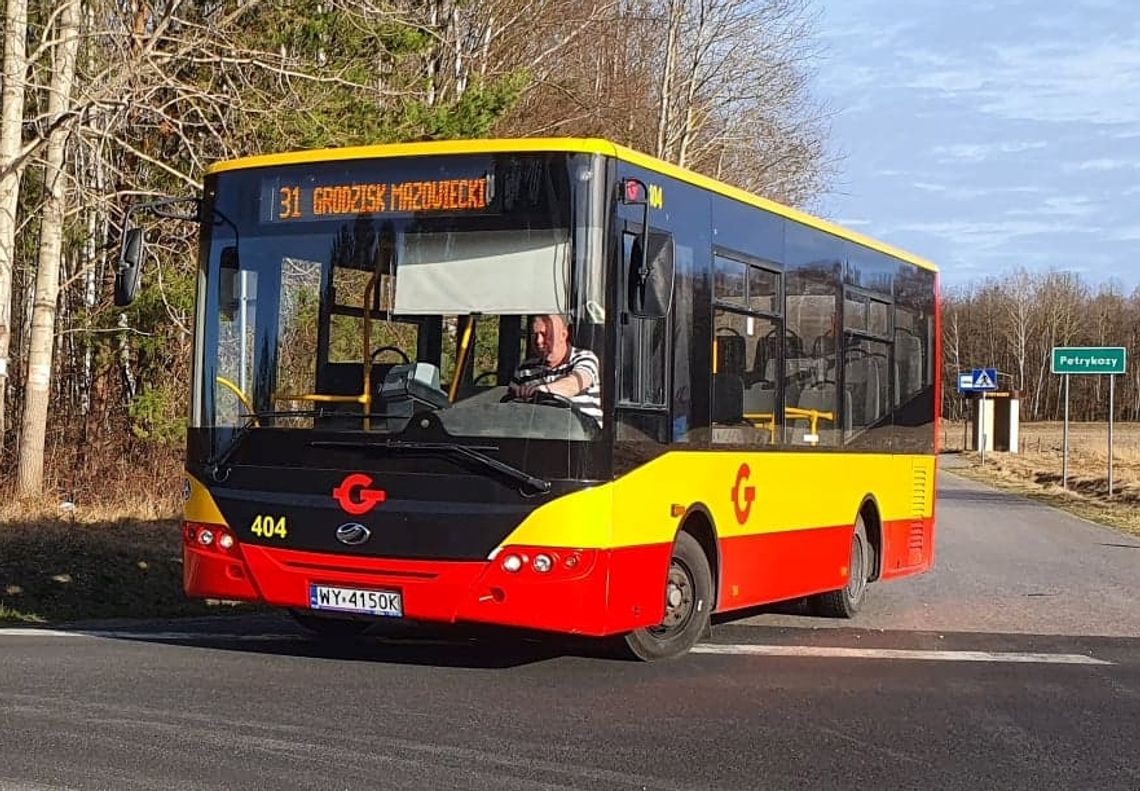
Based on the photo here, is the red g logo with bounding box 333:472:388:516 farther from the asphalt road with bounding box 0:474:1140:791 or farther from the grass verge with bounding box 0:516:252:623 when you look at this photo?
the grass verge with bounding box 0:516:252:623

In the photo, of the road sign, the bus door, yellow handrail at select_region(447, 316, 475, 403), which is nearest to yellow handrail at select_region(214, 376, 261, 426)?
yellow handrail at select_region(447, 316, 475, 403)

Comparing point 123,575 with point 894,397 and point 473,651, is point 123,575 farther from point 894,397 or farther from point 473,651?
point 894,397

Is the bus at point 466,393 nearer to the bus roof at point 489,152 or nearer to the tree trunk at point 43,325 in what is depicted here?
the bus roof at point 489,152

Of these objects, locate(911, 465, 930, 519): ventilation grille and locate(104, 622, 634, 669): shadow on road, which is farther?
locate(911, 465, 930, 519): ventilation grille

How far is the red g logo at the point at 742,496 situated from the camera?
35.1 ft

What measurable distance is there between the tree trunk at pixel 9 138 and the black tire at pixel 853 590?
11059mm

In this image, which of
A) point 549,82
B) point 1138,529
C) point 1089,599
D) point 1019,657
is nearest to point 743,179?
point 549,82

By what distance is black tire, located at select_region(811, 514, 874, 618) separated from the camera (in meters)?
13.2

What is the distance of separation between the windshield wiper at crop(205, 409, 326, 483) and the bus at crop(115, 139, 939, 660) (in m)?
0.01

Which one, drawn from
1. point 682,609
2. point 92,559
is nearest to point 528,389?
point 682,609

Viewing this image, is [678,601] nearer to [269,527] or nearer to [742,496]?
[742,496]

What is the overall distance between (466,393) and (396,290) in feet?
2.50

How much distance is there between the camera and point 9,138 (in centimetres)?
1964

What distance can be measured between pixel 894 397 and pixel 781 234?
3156mm
